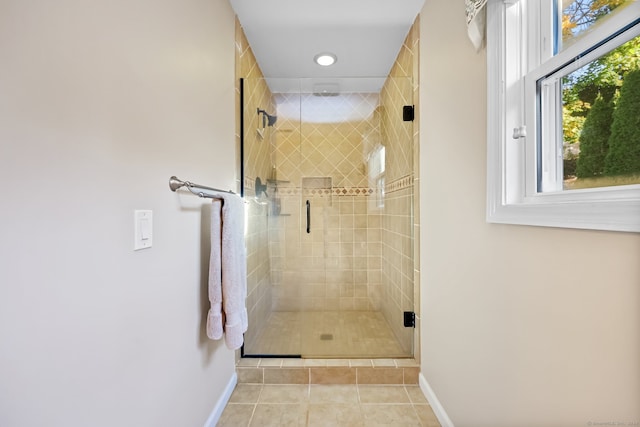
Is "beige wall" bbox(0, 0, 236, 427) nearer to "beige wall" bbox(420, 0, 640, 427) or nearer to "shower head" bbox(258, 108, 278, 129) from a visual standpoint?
"shower head" bbox(258, 108, 278, 129)

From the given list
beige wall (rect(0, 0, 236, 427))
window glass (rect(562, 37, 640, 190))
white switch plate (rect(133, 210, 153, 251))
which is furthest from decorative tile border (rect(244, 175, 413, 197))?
white switch plate (rect(133, 210, 153, 251))

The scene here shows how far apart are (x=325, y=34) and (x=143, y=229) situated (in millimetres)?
1966

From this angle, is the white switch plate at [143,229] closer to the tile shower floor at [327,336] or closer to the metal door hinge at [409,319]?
the tile shower floor at [327,336]

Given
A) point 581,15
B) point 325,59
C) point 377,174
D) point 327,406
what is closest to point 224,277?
point 327,406

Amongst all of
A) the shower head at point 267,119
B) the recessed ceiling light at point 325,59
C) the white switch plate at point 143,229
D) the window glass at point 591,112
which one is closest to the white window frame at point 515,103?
the window glass at point 591,112

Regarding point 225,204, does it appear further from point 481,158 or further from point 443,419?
point 443,419

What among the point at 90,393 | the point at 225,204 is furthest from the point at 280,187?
the point at 90,393

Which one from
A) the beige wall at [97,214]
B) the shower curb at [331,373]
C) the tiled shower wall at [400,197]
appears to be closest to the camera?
the beige wall at [97,214]

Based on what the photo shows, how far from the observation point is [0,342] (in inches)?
20.5

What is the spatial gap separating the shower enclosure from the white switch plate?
1.27m

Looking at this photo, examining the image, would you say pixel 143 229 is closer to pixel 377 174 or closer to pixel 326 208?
pixel 326 208

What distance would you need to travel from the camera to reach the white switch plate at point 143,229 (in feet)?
2.94

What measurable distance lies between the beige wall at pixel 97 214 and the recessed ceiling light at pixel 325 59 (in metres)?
1.33

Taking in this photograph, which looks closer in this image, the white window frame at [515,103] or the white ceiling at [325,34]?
the white window frame at [515,103]
